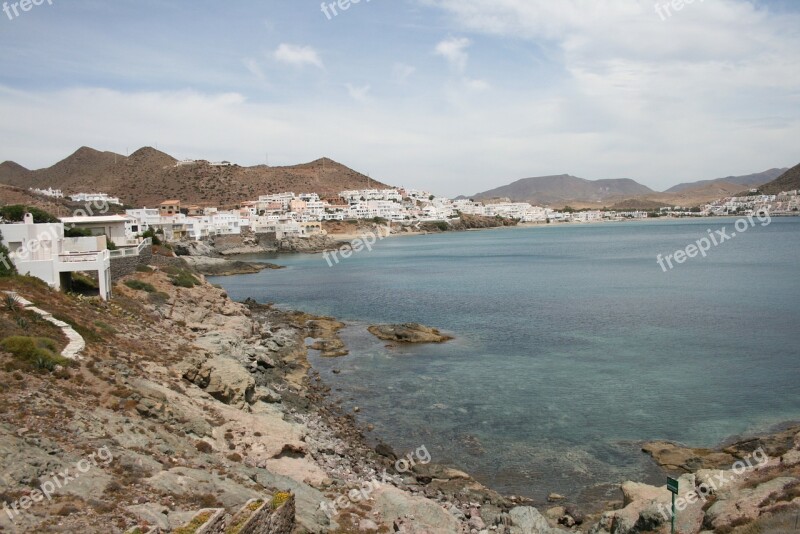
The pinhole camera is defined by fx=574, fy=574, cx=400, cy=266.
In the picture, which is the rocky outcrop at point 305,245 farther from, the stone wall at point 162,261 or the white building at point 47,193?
the stone wall at point 162,261

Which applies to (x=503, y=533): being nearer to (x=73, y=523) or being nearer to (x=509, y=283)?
(x=73, y=523)

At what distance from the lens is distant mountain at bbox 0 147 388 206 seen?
148500 mm

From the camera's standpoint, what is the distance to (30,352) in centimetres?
1298

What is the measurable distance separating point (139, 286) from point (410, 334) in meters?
14.4

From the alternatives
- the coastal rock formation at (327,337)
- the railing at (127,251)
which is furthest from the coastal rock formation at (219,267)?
the railing at (127,251)

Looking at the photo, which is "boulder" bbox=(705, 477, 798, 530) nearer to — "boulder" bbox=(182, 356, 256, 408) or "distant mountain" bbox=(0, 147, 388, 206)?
"boulder" bbox=(182, 356, 256, 408)

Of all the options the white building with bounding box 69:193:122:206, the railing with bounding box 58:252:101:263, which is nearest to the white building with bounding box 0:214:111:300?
the railing with bounding box 58:252:101:263

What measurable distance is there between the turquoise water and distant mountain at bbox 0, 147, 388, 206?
105 meters

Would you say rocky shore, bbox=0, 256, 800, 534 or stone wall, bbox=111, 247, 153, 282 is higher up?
stone wall, bbox=111, 247, 153, 282

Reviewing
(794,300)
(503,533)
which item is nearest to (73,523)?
(503,533)

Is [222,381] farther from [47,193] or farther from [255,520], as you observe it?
[47,193]

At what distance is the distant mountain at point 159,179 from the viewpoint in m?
148

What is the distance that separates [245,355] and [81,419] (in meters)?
13.2

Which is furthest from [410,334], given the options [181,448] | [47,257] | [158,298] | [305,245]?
[305,245]
